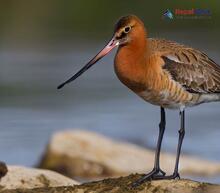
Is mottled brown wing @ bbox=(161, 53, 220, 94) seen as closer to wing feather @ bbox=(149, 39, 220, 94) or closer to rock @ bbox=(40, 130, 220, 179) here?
wing feather @ bbox=(149, 39, 220, 94)

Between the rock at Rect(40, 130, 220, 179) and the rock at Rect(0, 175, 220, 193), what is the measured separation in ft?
17.1

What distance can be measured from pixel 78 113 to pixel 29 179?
8213 mm

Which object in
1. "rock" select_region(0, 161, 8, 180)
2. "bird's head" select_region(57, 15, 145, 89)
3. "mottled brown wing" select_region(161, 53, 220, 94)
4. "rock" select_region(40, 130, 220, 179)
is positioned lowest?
"rock" select_region(40, 130, 220, 179)

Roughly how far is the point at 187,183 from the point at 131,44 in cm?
190

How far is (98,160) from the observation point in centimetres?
1723

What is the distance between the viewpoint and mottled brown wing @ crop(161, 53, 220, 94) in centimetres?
1241

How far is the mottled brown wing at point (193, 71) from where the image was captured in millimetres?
12414

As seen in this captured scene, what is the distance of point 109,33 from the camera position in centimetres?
2727

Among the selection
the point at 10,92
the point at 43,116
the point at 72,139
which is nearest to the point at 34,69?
the point at 10,92

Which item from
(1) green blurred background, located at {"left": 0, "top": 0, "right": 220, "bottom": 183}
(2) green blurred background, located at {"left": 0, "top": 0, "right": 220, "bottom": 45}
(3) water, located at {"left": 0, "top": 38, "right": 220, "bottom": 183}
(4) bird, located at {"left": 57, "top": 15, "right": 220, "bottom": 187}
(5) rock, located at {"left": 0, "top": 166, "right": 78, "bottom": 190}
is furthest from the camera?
(2) green blurred background, located at {"left": 0, "top": 0, "right": 220, "bottom": 45}

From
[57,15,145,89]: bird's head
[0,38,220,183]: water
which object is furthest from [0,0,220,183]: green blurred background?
[57,15,145,89]: bird's head

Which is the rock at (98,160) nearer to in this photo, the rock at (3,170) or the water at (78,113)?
the water at (78,113)

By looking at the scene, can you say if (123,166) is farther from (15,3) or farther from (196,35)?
(15,3)

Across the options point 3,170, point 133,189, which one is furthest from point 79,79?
point 133,189
